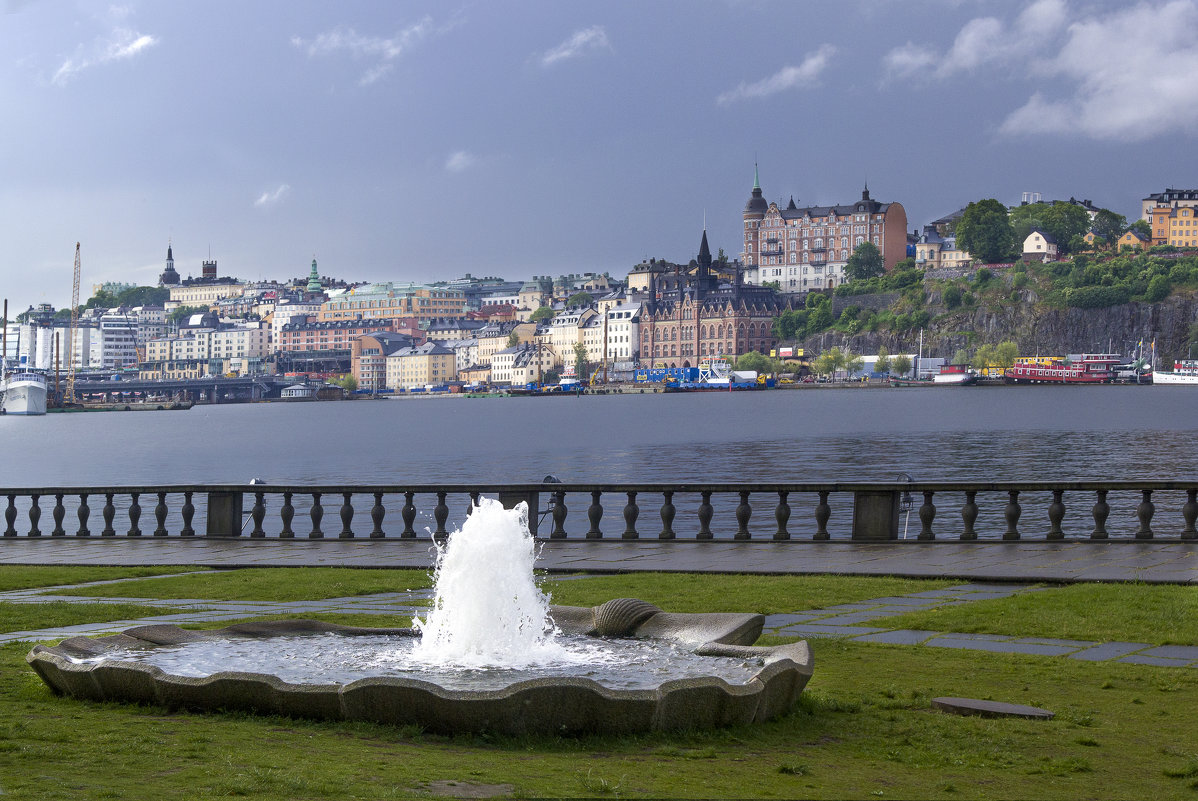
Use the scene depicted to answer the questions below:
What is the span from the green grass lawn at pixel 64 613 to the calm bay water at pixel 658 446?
171 feet

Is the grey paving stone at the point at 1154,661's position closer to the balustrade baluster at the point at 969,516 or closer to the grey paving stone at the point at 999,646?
the grey paving stone at the point at 999,646

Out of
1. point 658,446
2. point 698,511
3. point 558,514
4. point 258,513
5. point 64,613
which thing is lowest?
point 658,446

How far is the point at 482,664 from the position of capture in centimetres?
1007

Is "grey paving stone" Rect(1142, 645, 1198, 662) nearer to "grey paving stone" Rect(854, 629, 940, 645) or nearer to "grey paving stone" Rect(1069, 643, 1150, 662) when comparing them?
"grey paving stone" Rect(1069, 643, 1150, 662)

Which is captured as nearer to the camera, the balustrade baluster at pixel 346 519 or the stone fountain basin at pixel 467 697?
the stone fountain basin at pixel 467 697

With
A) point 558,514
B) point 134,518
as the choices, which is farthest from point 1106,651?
point 134,518

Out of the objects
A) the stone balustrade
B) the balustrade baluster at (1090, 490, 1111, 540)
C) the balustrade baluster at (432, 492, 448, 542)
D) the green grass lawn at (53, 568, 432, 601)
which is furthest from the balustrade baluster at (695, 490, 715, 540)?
the balustrade baluster at (1090, 490, 1111, 540)

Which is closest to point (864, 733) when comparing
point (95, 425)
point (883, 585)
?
point (883, 585)

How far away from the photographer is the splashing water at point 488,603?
10.4 metres

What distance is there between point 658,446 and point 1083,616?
96.0 metres

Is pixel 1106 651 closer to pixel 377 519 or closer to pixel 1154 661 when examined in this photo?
pixel 1154 661

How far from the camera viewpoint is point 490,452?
105 m

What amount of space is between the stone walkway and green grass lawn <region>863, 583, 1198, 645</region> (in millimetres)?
273

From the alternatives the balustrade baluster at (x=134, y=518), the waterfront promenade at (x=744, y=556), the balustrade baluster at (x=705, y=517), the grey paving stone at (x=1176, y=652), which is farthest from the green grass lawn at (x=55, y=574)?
the grey paving stone at (x=1176, y=652)
